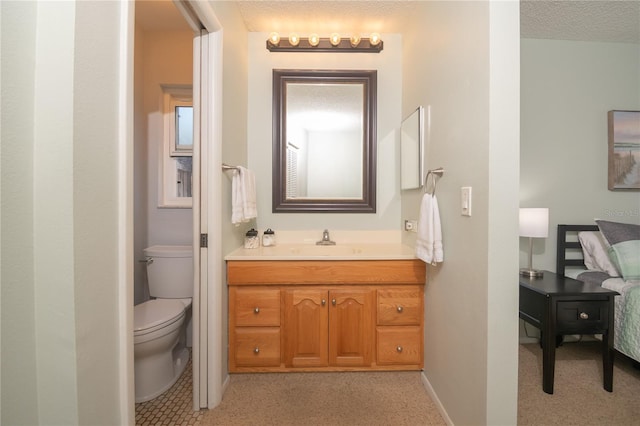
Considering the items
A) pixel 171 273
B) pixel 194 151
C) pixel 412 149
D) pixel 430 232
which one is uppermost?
pixel 412 149

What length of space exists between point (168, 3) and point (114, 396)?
7.71ft

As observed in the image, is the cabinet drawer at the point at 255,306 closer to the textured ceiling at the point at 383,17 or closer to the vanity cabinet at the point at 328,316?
the vanity cabinet at the point at 328,316

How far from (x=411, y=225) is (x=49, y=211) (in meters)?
1.92

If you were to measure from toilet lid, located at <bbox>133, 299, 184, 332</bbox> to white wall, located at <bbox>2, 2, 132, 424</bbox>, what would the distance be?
0.89 metres

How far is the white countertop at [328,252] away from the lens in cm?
172

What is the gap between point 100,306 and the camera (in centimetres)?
75

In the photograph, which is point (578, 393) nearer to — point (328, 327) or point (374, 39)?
point (328, 327)

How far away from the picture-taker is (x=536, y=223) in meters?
1.83

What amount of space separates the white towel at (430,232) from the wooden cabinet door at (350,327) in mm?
484

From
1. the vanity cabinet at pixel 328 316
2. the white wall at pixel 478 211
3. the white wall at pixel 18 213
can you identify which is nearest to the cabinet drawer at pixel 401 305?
the vanity cabinet at pixel 328 316

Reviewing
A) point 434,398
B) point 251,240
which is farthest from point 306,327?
point 434,398

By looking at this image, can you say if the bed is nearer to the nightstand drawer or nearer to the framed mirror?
the nightstand drawer

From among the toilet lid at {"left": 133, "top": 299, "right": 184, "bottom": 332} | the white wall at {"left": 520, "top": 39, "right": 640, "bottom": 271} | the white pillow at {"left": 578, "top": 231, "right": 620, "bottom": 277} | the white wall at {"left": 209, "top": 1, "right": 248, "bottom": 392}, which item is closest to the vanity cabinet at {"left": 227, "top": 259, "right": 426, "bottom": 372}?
the white wall at {"left": 209, "top": 1, "right": 248, "bottom": 392}

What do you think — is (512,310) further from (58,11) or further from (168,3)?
(168,3)
